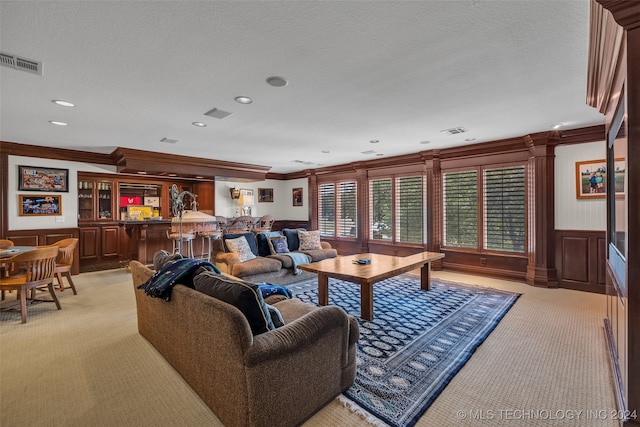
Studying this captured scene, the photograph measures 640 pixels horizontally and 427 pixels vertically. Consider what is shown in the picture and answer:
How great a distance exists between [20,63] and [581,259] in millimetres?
6942

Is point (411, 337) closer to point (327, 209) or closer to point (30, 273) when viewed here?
point (30, 273)

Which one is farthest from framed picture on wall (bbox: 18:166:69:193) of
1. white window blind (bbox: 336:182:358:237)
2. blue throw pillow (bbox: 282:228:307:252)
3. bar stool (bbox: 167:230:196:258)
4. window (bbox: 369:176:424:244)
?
window (bbox: 369:176:424:244)

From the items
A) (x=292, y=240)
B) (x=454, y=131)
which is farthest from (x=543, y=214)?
(x=292, y=240)

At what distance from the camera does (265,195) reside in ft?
31.0

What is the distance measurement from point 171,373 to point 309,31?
106 inches

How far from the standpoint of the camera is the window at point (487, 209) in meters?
5.15

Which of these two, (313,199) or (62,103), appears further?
(313,199)

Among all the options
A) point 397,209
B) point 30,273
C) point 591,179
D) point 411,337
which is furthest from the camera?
point 397,209

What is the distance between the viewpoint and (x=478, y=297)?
13.7 feet

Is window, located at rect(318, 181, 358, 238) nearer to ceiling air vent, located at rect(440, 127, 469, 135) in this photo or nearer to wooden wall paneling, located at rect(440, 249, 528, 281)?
wooden wall paneling, located at rect(440, 249, 528, 281)

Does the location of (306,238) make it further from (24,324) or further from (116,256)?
(116,256)

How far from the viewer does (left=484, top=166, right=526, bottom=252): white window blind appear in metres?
5.12

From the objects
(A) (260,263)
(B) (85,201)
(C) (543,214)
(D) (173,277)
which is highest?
(B) (85,201)

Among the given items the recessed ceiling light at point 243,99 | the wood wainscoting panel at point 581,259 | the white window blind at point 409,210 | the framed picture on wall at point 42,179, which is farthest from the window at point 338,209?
the framed picture on wall at point 42,179
